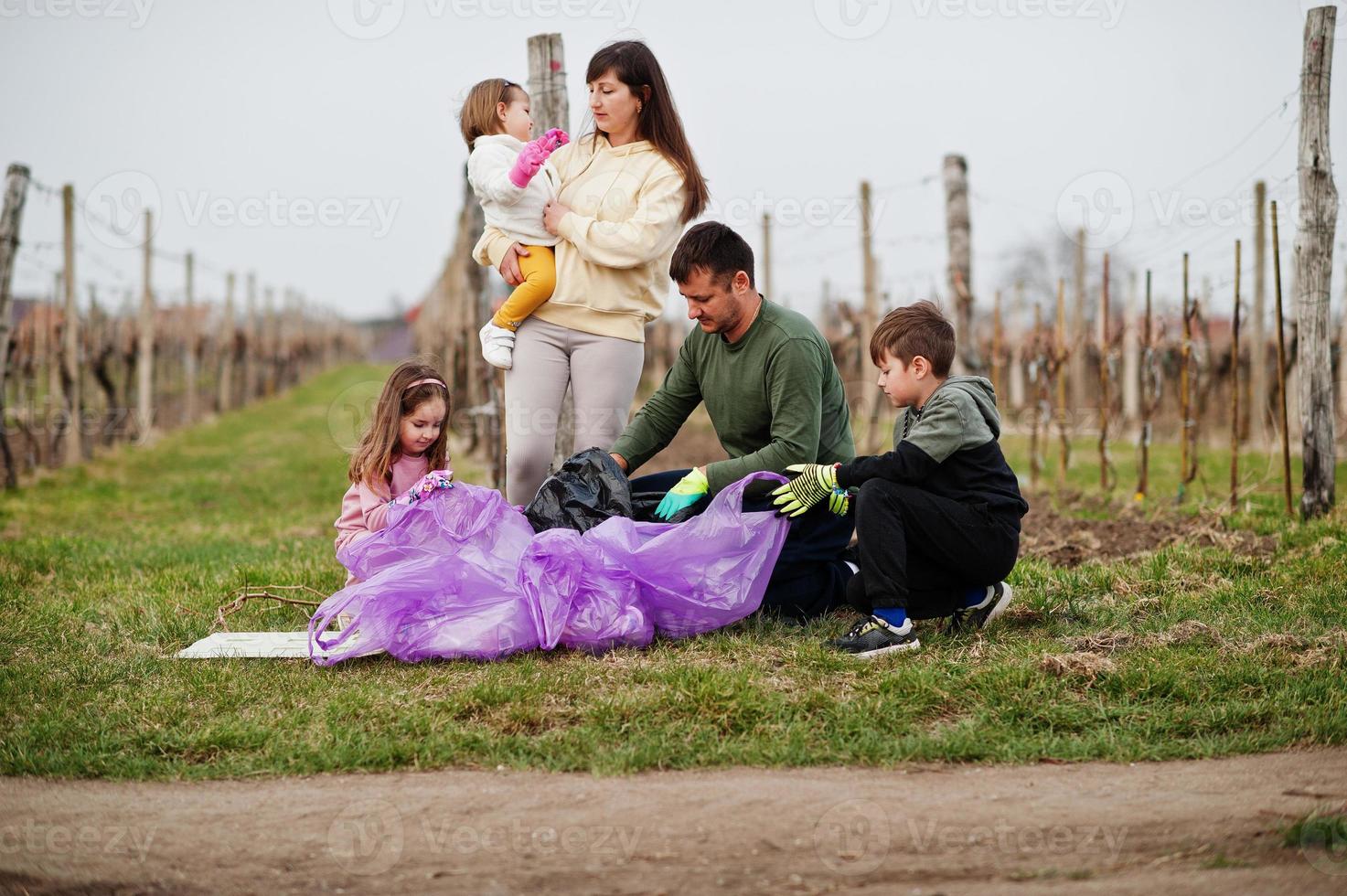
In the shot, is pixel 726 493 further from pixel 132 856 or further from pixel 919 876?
pixel 132 856

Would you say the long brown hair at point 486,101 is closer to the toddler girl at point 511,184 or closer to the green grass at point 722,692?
the toddler girl at point 511,184

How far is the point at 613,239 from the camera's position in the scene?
4.00 metres

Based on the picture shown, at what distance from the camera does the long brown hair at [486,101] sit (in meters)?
4.27

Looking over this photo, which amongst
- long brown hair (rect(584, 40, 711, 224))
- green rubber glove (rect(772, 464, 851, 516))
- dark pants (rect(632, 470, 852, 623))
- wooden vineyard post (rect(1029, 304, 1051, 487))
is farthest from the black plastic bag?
wooden vineyard post (rect(1029, 304, 1051, 487))

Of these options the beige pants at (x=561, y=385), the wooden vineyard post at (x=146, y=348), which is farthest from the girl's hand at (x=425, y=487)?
the wooden vineyard post at (x=146, y=348)

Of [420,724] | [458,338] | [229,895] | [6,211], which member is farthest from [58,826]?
[458,338]

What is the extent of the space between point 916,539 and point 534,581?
1186mm

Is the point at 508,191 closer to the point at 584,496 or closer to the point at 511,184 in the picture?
the point at 511,184

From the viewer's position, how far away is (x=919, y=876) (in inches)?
87.4

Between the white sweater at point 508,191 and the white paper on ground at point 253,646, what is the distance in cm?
152

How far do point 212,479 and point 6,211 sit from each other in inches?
117

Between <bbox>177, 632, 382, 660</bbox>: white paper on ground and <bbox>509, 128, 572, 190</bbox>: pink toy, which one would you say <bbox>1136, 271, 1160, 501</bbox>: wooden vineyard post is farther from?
<bbox>177, 632, 382, 660</bbox>: white paper on ground

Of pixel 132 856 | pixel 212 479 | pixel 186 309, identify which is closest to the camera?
pixel 132 856

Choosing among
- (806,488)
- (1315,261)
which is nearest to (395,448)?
(806,488)
